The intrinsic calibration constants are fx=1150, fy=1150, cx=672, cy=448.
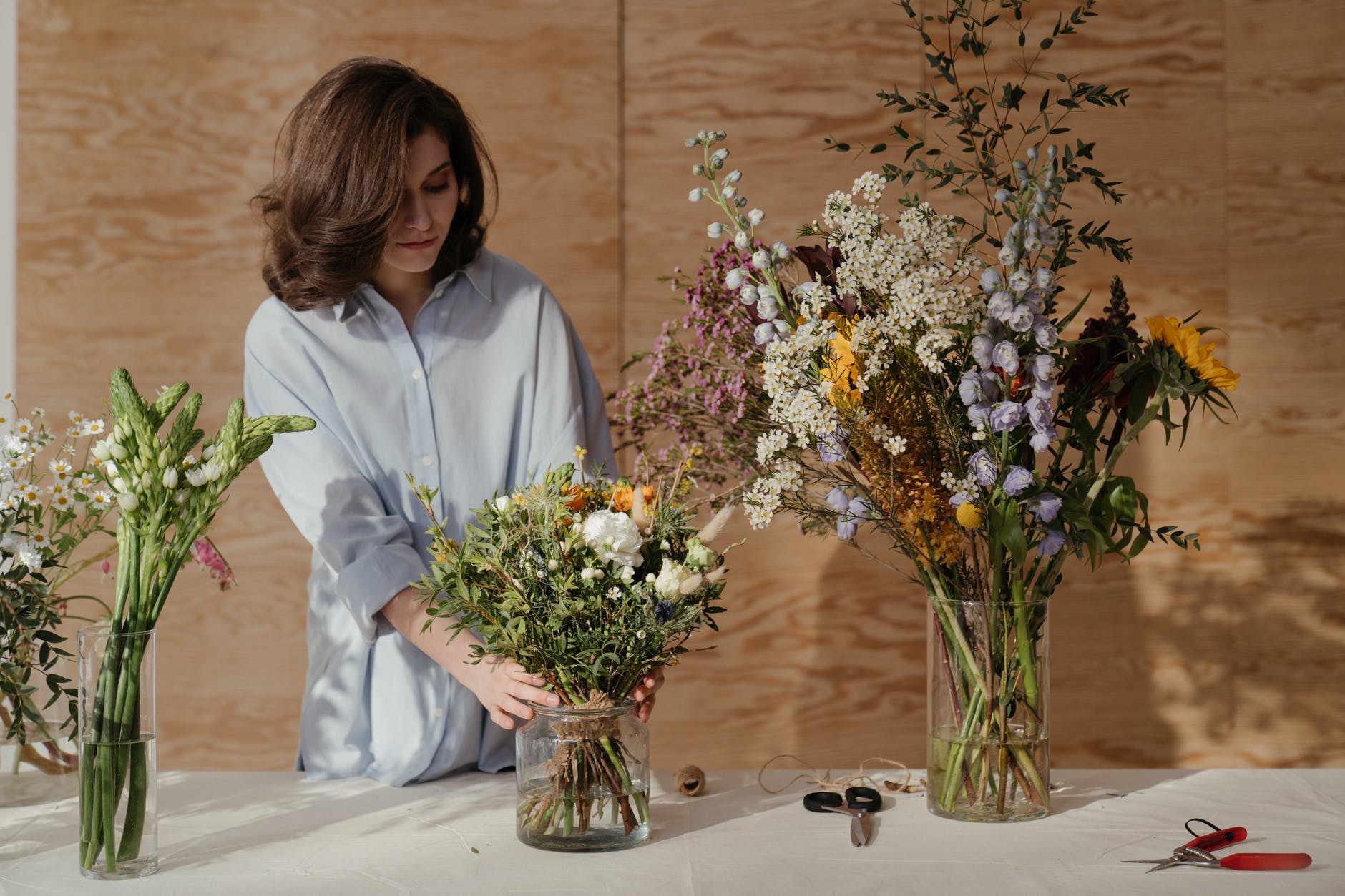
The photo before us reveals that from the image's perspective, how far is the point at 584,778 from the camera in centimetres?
126

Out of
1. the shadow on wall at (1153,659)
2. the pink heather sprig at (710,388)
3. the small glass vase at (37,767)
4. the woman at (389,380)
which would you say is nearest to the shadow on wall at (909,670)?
the shadow on wall at (1153,659)

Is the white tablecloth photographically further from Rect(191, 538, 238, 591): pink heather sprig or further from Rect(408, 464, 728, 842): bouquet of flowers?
Rect(191, 538, 238, 591): pink heather sprig

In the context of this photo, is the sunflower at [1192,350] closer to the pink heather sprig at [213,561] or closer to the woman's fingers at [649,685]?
the woman's fingers at [649,685]

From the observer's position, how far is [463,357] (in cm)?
183

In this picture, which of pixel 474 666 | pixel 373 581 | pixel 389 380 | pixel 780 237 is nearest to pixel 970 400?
pixel 474 666

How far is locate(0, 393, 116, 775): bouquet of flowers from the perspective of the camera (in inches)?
52.2

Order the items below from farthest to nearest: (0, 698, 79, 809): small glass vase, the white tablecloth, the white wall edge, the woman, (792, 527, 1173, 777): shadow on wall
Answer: (792, 527, 1173, 777): shadow on wall, the white wall edge, the woman, (0, 698, 79, 809): small glass vase, the white tablecloth

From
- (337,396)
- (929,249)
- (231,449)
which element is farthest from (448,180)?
(929,249)

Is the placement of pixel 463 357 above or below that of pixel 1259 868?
above

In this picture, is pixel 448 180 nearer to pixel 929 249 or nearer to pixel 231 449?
pixel 231 449

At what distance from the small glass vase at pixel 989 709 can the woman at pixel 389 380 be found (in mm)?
666

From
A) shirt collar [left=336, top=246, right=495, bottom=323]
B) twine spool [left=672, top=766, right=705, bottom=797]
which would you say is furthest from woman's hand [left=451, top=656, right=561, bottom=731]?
shirt collar [left=336, top=246, right=495, bottom=323]

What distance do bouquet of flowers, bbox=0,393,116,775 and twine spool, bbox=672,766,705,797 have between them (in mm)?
743

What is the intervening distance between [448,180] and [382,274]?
189 mm
